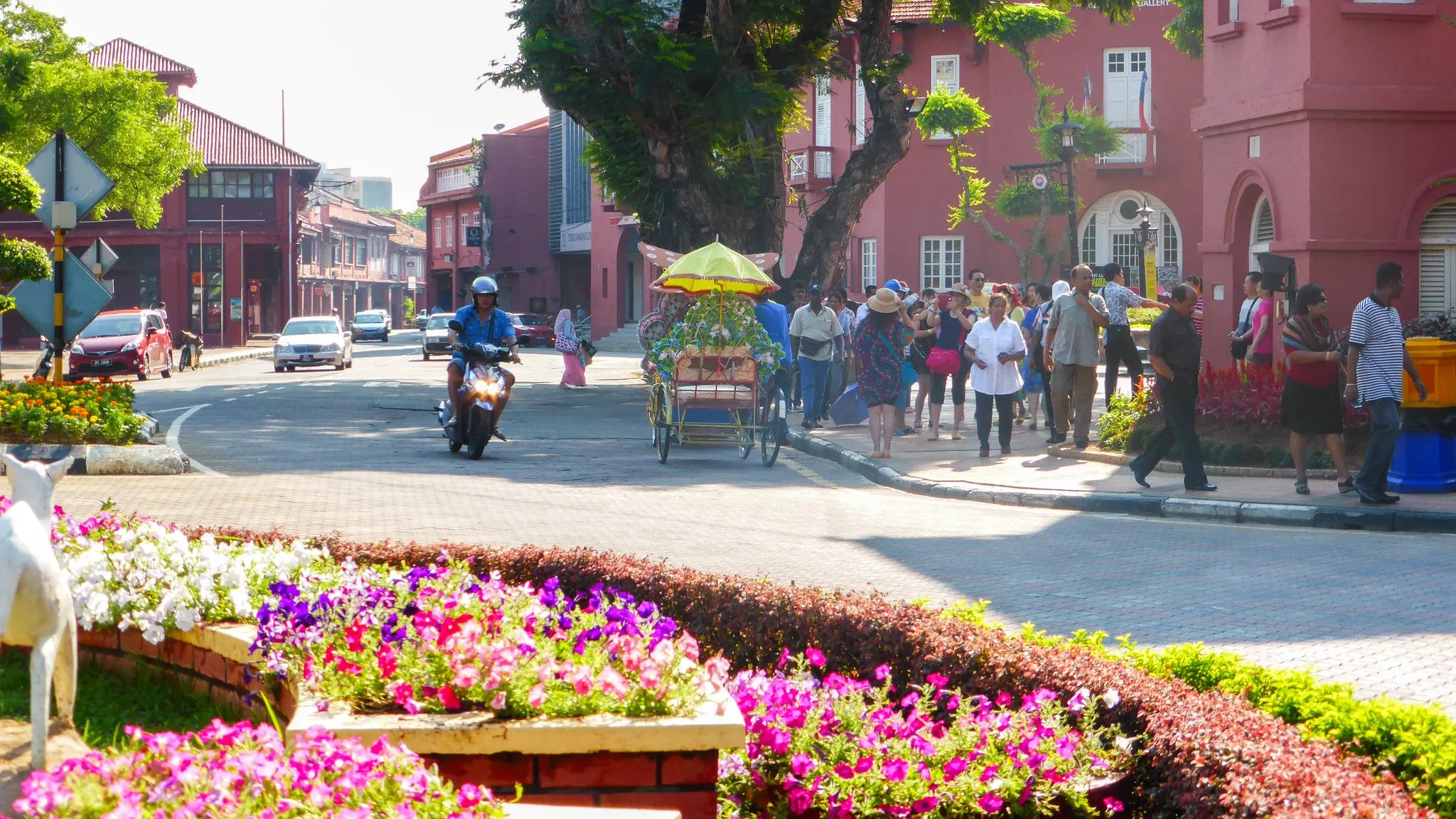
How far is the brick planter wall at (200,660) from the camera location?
191 inches

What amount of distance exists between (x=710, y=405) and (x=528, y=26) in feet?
35.6

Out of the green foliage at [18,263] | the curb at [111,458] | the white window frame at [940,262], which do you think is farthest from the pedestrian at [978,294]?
the white window frame at [940,262]

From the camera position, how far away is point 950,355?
18953 millimetres

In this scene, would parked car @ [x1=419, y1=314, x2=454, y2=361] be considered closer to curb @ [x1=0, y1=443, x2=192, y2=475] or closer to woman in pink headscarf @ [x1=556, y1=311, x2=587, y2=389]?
woman in pink headscarf @ [x1=556, y1=311, x2=587, y2=389]

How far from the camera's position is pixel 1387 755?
14.6ft

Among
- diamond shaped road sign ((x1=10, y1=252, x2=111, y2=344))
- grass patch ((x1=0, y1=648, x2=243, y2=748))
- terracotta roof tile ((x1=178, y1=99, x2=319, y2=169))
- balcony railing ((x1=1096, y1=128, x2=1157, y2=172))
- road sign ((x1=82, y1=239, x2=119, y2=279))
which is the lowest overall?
grass patch ((x1=0, y1=648, x2=243, y2=748))

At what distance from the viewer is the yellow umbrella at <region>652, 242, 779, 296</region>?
18.8 meters

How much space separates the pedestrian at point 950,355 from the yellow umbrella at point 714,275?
6.56ft

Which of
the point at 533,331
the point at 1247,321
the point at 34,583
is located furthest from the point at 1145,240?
the point at 533,331

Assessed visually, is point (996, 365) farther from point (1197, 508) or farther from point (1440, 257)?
point (1440, 257)

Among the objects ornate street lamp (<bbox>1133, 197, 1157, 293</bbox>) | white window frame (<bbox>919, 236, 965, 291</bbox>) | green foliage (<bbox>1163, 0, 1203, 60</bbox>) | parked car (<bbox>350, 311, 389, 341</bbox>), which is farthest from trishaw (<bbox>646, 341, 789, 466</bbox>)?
parked car (<bbox>350, 311, 389, 341</bbox>)

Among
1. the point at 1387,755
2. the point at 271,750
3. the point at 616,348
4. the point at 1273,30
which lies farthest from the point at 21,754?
the point at 616,348

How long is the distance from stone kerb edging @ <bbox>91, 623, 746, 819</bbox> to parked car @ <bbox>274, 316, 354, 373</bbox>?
125ft

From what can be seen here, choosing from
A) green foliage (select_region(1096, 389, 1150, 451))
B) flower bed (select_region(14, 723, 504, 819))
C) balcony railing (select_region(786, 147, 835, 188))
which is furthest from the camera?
balcony railing (select_region(786, 147, 835, 188))
